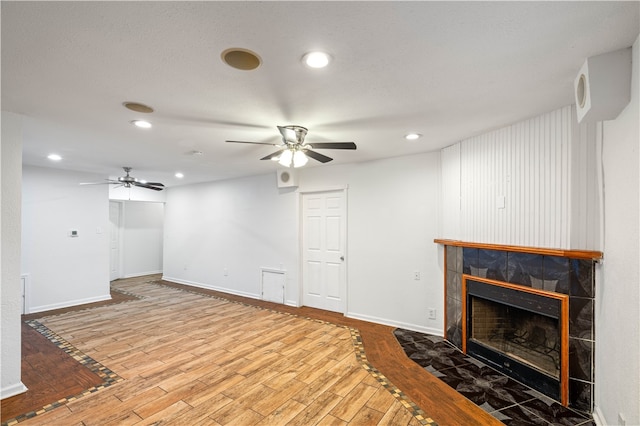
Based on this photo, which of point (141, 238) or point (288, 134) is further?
point (141, 238)

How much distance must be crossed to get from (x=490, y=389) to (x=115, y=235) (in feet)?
28.8

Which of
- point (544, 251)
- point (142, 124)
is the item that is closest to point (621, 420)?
point (544, 251)

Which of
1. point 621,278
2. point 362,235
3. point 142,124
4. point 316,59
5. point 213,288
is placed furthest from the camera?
point 213,288

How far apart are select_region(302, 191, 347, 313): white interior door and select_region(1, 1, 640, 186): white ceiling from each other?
196cm

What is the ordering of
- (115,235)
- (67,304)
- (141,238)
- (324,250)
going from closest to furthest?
(324,250)
(67,304)
(115,235)
(141,238)

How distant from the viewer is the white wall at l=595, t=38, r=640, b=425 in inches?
63.7

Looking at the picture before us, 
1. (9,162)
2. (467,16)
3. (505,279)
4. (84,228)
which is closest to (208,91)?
(467,16)

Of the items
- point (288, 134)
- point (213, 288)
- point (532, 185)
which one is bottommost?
point (213, 288)

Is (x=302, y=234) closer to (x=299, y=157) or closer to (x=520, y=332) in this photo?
(x=299, y=157)

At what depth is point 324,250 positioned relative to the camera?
5.01 metres

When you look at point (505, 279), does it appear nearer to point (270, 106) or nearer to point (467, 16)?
point (467, 16)

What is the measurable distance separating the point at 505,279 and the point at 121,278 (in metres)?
8.73

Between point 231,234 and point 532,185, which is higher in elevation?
point 532,185

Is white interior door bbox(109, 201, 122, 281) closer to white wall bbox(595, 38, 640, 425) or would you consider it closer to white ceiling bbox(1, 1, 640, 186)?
white ceiling bbox(1, 1, 640, 186)
